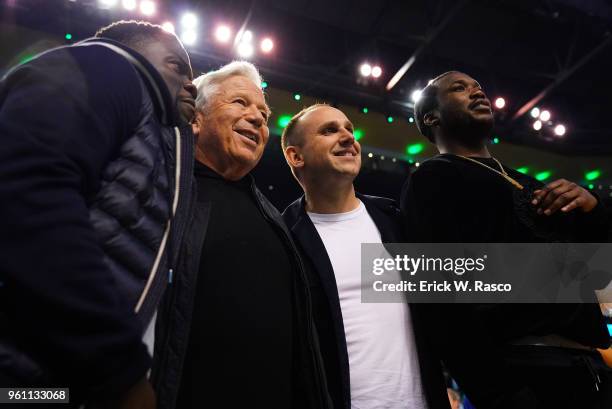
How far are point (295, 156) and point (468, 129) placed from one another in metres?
0.83

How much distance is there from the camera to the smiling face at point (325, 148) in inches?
76.9

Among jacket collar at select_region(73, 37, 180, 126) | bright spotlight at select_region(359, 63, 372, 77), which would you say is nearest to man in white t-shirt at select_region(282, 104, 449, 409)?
jacket collar at select_region(73, 37, 180, 126)

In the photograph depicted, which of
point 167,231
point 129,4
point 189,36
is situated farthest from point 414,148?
point 167,231

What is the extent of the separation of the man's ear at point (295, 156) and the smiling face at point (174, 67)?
894 millimetres

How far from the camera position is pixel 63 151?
0.69 meters

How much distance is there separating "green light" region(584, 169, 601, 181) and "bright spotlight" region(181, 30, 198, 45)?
7.47 metres

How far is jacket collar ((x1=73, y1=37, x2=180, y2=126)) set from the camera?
0.91m

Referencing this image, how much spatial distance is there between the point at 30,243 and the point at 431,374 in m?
1.34

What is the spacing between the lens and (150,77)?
3.08ft

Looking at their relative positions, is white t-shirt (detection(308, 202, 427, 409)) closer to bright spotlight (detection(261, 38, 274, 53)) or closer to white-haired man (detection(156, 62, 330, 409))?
white-haired man (detection(156, 62, 330, 409))

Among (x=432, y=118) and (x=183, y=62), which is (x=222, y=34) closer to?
(x=432, y=118)

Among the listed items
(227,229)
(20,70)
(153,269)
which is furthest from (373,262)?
(20,70)

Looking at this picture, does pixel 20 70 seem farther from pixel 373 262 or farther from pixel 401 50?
pixel 401 50

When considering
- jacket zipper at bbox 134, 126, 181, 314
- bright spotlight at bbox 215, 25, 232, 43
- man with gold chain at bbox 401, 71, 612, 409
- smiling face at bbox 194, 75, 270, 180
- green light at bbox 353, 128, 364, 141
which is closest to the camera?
jacket zipper at bbox 134, 126, 181, 314
